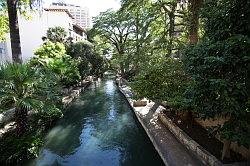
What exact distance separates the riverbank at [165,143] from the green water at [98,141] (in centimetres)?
42

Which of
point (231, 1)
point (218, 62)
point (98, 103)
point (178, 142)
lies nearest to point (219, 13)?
point (231, 1)

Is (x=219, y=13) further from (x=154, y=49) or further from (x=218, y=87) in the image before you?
(x=154, y=49)

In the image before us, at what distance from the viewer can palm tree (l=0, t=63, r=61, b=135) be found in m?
11.0

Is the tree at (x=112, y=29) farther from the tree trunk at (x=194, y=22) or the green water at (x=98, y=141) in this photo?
the tree trunk at (x=194, y=22)

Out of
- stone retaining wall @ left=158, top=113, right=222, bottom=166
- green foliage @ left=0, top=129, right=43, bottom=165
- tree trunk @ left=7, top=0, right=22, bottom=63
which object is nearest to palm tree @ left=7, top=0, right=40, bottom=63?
tree trunk @ left=7, top=0, right=22, bottom=63

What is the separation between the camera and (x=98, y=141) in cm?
1431

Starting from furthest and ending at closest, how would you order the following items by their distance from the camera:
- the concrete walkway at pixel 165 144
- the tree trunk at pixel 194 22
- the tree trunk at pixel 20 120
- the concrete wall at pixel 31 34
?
1. the concrete wall at pixel 31 34
2. the tree trunk at pixel 194 22
3. the tree trunk at pixel 20 120
4. the concrete walkway at pixel 165 144

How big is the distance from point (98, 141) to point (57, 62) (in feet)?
32.1

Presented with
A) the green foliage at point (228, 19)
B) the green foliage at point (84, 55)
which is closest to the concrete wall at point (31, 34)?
the green foliage at point (84, 55)

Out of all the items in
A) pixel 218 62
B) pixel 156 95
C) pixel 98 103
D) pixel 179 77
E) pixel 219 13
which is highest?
pixel 219 13

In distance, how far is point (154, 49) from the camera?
19.1m

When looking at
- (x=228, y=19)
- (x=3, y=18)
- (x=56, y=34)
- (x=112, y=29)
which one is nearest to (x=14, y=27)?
(x=3, y=18)

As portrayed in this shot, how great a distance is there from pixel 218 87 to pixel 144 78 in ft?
24.7

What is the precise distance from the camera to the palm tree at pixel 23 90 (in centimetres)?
1098
